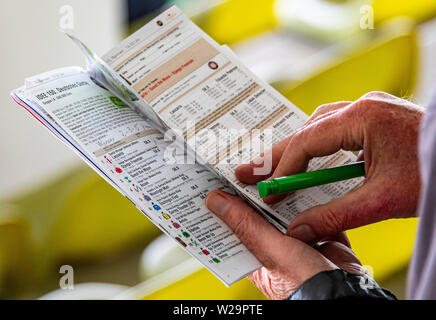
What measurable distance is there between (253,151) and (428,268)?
57 cm

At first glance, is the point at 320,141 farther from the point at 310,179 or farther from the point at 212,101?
the point at 212,101

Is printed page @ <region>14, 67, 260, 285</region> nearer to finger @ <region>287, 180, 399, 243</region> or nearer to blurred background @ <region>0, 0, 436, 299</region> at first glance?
finger @ <region>287, 180, 399, 243</region>

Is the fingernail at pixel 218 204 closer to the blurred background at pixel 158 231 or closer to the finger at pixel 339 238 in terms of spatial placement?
the finger at pixel 339 238

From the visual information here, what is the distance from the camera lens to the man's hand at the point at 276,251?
88 cm

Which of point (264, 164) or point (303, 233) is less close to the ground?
point (264, 164)

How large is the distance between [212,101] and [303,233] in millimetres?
273

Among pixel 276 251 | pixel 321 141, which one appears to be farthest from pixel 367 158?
pixel 276 251

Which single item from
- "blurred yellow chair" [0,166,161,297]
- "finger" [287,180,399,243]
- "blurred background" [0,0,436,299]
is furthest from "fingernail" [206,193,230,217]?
"blurred yellow chair" [0,166,161,297]

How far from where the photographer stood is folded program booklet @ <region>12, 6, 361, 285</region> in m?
0.94

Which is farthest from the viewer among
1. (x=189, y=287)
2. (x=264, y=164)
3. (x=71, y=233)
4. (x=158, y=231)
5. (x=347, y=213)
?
(x=158, y=231)

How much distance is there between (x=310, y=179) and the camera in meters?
0.92

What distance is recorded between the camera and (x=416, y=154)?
89 centimetres
